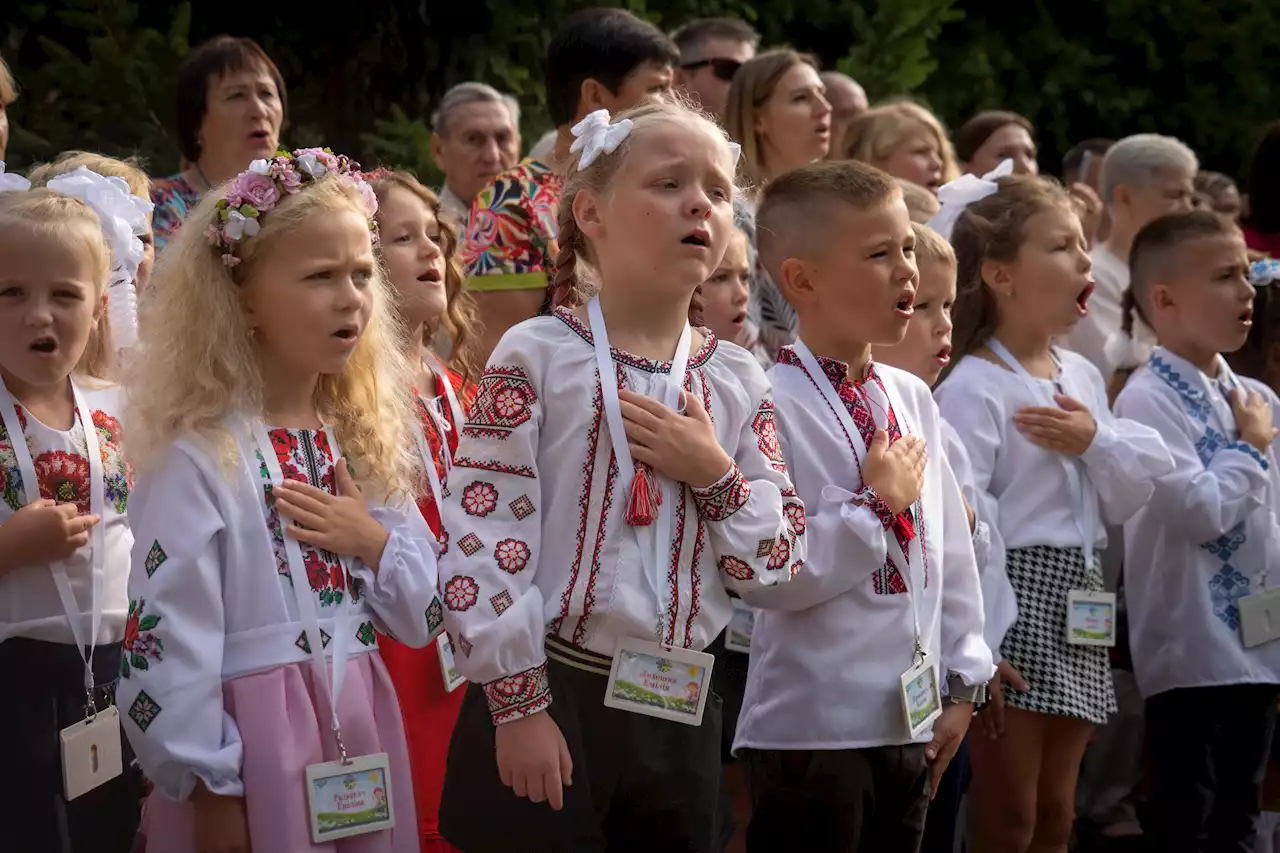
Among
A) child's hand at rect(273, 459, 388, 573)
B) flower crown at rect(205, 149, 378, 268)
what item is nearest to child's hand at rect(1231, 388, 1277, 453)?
child's hand at rect(273, 459, 388, 573)

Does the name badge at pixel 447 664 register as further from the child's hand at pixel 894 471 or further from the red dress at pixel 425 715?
the child's hand at pixel 894 471

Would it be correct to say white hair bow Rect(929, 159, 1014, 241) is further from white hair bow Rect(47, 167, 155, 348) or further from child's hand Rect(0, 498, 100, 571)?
child's hand Rect(0, 498, 100, 571)

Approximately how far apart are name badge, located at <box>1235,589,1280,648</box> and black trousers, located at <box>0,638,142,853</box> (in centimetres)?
318

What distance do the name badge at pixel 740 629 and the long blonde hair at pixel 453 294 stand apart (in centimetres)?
95

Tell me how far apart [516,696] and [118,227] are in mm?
1602

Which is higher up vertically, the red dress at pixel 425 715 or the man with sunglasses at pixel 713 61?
the man with sunglasses at pixel 713 61

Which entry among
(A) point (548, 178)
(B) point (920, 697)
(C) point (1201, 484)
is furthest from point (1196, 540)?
(A) point (548, 178)

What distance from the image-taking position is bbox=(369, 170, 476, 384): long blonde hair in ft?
13.7

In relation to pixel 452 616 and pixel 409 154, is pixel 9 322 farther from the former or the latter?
pixel 409 154

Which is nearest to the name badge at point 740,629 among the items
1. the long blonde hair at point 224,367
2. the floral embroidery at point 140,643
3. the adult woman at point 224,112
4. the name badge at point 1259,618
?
the long blonde hair at point 224,367

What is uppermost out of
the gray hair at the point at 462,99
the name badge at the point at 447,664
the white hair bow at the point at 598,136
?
the gray hair at the point at 462,99

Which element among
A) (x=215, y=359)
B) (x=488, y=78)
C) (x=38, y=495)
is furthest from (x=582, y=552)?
(x=488, y=78)

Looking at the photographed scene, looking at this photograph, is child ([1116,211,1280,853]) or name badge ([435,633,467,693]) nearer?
name badge ([435,633,467,693])

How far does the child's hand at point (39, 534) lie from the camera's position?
10.2 ft
